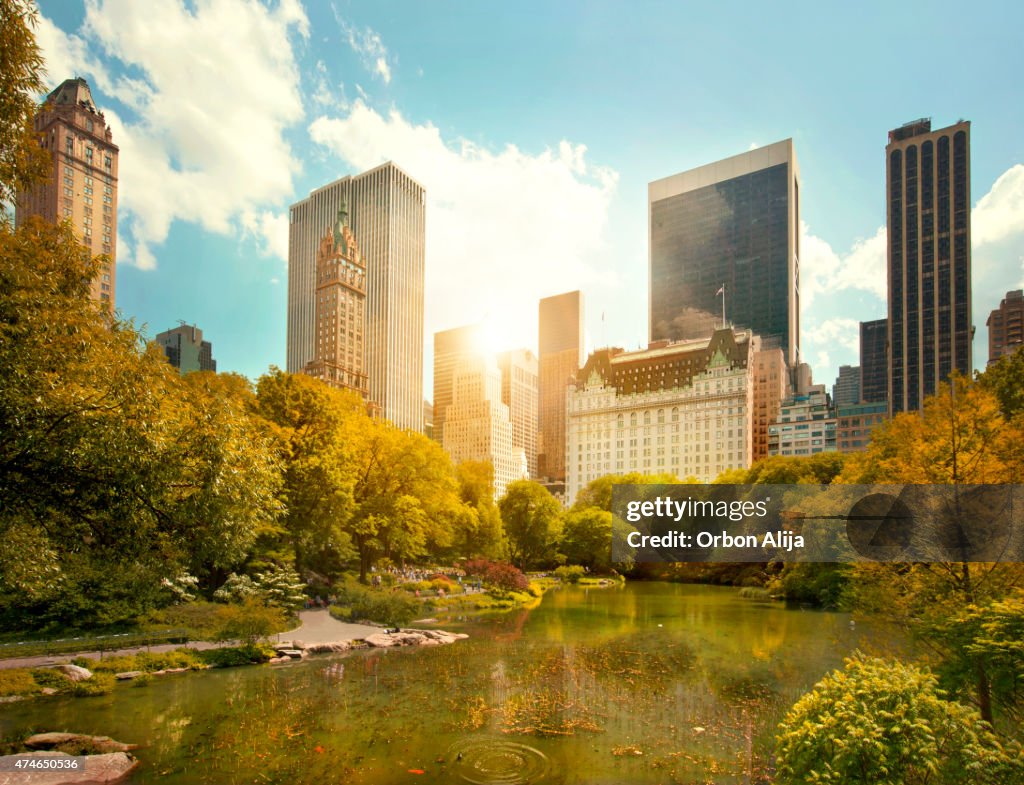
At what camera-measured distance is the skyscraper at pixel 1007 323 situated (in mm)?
117938

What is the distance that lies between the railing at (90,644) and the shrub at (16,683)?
317cm

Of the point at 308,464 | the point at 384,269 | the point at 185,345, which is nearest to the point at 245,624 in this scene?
the point at 308,464

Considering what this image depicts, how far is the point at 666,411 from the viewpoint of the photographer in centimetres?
12656

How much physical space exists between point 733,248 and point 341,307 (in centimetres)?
11863

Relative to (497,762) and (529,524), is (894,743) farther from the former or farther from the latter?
(529,524)

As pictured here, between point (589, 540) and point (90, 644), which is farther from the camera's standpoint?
point (589, 540)

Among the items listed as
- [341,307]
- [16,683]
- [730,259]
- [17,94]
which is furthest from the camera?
[730,259]

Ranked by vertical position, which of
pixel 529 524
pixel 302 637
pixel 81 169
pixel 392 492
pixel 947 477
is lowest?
pixel 529 524

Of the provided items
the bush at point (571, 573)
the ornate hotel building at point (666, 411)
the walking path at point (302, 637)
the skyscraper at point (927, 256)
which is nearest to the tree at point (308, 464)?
the walking path at point (302, 637)

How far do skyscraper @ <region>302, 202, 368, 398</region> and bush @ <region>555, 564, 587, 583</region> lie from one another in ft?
306

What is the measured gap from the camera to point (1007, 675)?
415 inches

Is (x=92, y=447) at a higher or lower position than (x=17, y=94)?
lower

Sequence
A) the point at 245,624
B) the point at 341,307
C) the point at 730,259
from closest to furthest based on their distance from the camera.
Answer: the point at 245,624, the point at 341,307, the point at 730,259

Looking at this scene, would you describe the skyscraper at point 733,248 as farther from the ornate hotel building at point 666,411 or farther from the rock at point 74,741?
the rock at point 74,741
